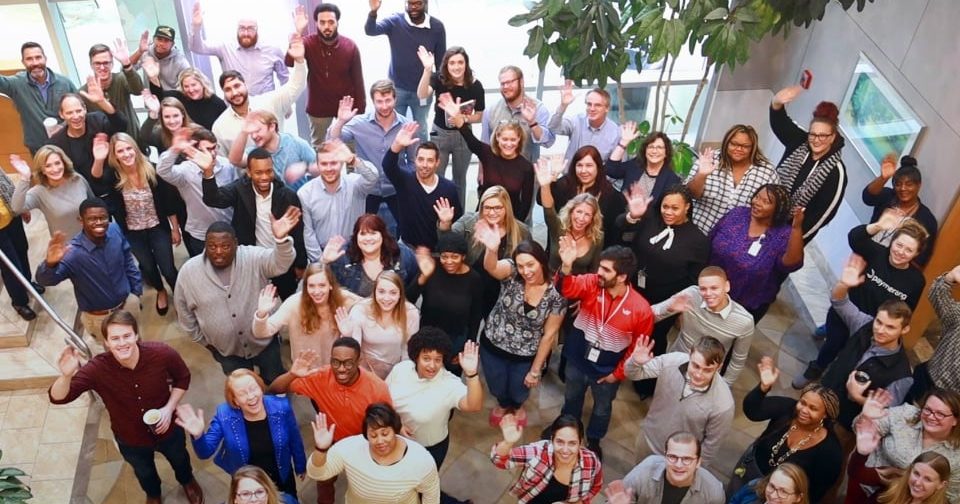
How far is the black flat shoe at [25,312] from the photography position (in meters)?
5.48

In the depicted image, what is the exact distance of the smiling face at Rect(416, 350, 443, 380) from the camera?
374cm

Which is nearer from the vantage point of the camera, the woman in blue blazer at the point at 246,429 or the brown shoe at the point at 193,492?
the woman in blue blazer at the point at 246,429

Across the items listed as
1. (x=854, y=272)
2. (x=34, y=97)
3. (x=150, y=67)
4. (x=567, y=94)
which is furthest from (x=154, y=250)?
(x=854, y=272)

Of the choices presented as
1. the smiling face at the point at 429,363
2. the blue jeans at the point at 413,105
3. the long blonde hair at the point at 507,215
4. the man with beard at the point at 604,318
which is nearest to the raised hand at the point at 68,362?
the smiling face at the point at 429,363

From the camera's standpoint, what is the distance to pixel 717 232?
15.4ft

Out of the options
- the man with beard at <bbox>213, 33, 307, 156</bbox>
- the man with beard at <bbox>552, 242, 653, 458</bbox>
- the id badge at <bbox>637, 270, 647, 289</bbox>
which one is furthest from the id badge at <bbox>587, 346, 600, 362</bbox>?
the man with beard at <bbox>213, 33, 307, 156</bbox>

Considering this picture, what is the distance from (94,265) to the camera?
4605 mm

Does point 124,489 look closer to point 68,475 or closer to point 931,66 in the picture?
point 68,475

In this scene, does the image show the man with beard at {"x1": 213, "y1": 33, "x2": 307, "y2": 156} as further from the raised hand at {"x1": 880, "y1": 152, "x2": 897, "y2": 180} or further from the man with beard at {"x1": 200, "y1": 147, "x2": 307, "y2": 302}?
the raised hand at {"x1": 880, "y1": 152, "x2": 897, "y2": 180}

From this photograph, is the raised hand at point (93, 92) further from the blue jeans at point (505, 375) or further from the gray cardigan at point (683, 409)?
the gray cardigan at point (683, 409)

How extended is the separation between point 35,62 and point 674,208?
4.42 meters

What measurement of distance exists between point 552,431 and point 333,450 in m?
0.97

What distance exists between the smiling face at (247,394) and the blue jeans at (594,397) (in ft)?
5.78

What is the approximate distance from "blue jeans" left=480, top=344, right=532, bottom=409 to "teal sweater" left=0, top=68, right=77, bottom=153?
3.57 metres
